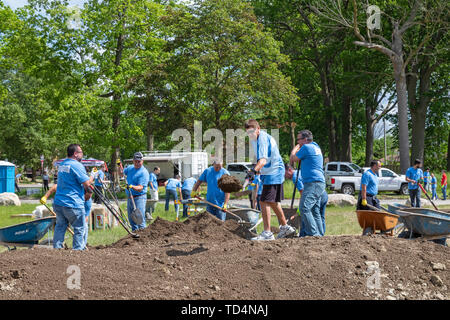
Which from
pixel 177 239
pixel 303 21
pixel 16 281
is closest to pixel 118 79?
pixel 303 21

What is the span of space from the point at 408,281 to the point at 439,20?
21.4 m

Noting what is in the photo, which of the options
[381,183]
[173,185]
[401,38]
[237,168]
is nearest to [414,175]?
[173,185]

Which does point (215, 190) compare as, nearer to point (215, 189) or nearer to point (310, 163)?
point (215, 189)

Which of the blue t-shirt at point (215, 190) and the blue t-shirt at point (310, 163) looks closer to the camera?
the blue t-shirt at point (310, 163)

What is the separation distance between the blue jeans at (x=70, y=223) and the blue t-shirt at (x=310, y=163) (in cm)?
342

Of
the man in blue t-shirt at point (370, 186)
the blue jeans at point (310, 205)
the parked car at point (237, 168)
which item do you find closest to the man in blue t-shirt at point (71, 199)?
the blue jeans at point (310, 205)

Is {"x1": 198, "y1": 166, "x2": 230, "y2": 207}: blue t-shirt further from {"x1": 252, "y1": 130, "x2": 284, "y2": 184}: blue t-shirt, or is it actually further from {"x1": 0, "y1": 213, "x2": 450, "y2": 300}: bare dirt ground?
{"x1": 0, "y1": 213, "x2": 450, "y2": 300}: bare dirt ground

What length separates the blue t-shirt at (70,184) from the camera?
22.6ft

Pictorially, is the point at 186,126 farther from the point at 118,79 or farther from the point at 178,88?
the point at 118,79

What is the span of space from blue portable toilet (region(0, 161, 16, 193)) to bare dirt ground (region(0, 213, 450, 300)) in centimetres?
2404

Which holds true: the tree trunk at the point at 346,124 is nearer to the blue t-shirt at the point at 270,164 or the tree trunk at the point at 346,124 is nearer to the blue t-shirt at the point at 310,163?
the blue t-shirt at the point at 310,163

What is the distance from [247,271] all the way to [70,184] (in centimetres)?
312

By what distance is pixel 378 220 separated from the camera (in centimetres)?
784

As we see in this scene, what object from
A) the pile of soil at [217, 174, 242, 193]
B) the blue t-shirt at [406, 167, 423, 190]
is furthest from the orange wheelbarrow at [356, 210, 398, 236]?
the blue t-shirt at [406, 167, 423, 190]
